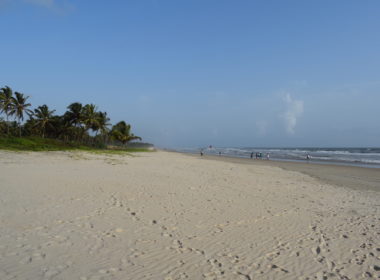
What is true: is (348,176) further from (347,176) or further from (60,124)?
(60,124)

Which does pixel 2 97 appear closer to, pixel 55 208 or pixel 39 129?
pixel 39 129

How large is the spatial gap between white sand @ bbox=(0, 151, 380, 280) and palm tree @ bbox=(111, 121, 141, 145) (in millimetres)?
46782

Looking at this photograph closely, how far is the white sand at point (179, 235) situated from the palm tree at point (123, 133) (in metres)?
46.8

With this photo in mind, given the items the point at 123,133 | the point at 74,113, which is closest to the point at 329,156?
the point at 123,133

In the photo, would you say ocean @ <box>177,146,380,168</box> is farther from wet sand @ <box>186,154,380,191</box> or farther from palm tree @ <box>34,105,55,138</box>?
palm tree @ <box>34,105,55,138</box>

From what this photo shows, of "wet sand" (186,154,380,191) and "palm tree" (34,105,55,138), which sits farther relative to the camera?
"palm tree" (34,105,55,138)

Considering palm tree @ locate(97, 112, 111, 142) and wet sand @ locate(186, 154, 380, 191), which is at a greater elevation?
palm tree @ locate(97, 112, 111, 142)

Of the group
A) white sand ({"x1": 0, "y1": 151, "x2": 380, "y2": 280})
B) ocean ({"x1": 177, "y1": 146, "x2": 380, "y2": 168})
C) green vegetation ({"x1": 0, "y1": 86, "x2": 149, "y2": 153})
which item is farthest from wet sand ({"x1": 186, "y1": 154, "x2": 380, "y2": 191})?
green vegetation ({"x1": 0, "y1": 86, "x2": 149, "y2": 153})

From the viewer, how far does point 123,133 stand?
55.8m

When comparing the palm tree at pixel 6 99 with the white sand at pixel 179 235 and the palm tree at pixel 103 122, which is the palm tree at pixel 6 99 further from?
the white sand at pixel 179 235

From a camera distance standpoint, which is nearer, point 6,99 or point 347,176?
point 347,176

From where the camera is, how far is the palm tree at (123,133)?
5425cm

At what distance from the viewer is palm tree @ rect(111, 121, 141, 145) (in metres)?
54.2

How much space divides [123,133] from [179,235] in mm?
53214
